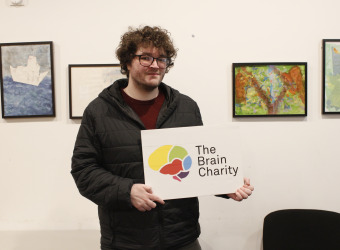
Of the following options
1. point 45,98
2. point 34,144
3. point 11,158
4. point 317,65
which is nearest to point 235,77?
point 317,65

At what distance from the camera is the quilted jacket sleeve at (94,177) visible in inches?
39.0

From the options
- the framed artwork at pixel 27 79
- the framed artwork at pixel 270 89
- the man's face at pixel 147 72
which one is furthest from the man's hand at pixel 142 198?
the framed artwork at pixel 27 79

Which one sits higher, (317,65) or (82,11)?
(82,11)

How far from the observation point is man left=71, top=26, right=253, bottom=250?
1061mm

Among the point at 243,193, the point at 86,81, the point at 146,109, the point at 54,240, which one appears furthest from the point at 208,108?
the point at 54,240

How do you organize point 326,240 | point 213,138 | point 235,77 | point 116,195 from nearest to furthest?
point 116,195
point 213,138
point 326,240
point 235,77

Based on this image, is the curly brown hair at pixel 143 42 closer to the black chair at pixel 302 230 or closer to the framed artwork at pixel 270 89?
the framed artwork at pixel 270 89

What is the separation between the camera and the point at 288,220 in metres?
1.48

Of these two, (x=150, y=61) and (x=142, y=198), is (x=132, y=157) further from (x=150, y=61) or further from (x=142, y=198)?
(x=150, y=61)

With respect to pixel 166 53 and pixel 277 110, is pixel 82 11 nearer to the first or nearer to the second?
pixel 166 53

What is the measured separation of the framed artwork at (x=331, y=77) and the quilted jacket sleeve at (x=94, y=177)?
4.46 feet

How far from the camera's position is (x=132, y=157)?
3.51 ft

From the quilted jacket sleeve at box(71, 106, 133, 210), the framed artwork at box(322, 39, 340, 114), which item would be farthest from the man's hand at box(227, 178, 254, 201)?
the framed artwork at box(322, 39, 340, 114)

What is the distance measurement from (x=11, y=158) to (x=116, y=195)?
1.08 meters
